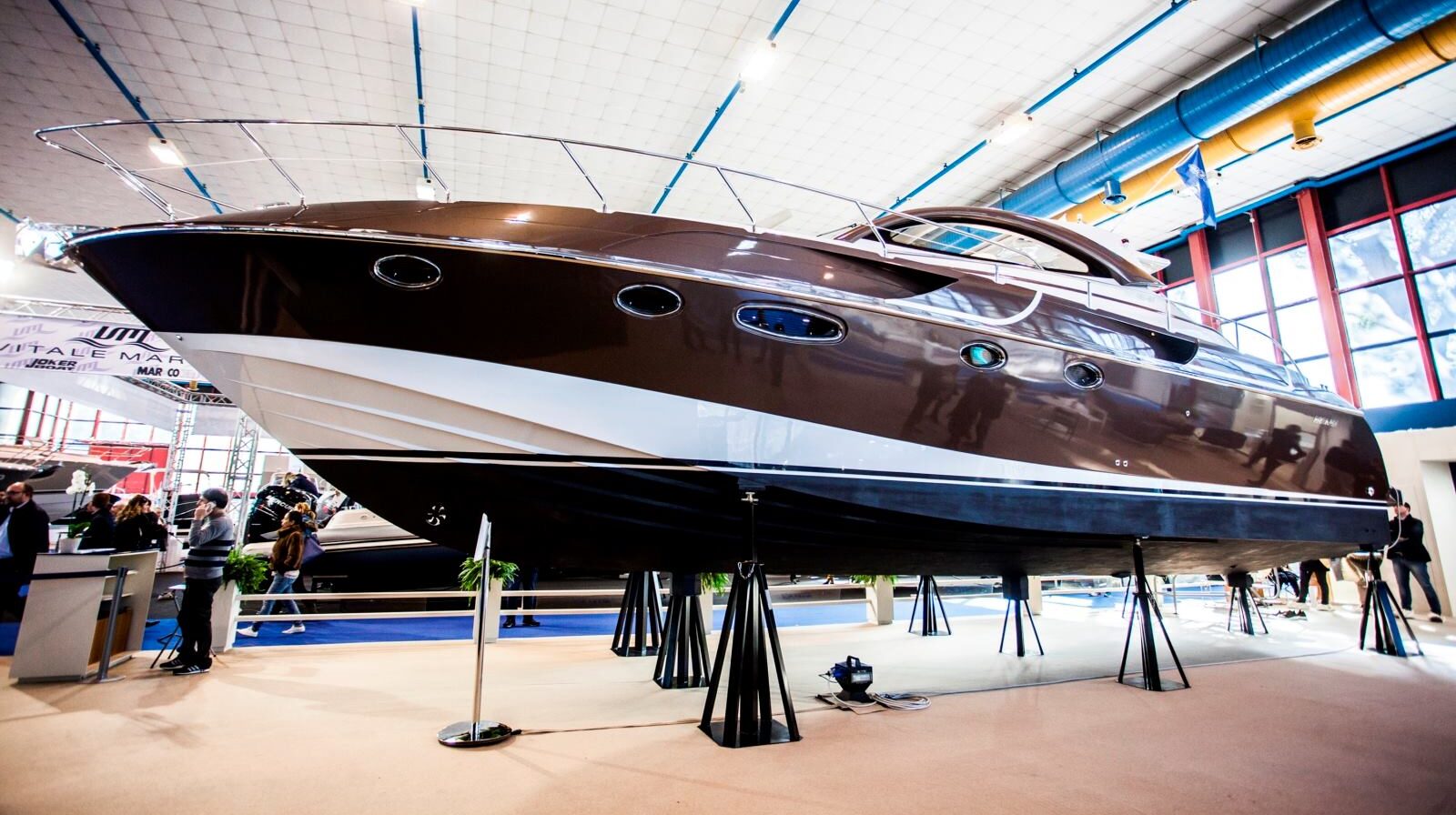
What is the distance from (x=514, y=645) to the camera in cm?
552

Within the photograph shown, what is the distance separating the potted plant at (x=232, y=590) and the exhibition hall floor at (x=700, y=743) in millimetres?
Result: 475

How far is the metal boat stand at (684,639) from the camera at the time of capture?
158 inches

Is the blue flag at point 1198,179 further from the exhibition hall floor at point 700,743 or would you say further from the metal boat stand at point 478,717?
the metal boat stand at point 478,717

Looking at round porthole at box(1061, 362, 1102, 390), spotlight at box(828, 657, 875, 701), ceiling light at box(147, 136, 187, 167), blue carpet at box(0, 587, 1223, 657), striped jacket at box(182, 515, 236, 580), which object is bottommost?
blue carpet at box(0, 587, 1223, 657)

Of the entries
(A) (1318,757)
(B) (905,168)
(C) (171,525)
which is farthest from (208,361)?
(C) (171,525)

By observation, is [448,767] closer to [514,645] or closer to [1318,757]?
[514,645]

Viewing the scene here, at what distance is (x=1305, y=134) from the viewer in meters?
7.30

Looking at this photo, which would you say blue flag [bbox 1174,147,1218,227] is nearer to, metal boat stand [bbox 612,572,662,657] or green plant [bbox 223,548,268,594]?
metal boat stand [bbox 612,572,662,657]

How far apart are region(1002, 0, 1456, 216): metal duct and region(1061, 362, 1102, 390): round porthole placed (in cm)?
557

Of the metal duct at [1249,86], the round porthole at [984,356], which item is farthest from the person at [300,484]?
the metal duct at [1249,86]

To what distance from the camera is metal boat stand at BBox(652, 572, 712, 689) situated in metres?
4.01

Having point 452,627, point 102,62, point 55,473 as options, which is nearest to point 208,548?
point 452,627

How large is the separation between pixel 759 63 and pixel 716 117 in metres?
1.37

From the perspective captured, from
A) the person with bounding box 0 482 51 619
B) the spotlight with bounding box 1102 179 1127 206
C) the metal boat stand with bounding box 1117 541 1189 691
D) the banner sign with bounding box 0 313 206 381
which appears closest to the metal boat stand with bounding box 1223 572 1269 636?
the metal boat stand with bounding box 1117 541 1189 691
